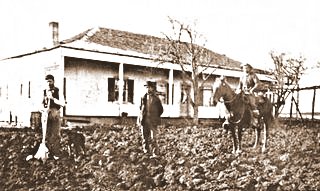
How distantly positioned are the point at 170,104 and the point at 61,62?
1.61 metres

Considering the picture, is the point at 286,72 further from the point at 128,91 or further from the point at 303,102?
the point at 128,91

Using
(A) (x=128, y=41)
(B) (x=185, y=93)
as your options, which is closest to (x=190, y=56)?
(B) (x=185, y=93)

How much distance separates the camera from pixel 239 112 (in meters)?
4.75

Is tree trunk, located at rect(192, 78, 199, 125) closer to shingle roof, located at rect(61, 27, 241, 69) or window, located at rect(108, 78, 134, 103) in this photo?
shingle roof, located at rect(61, 27, 241, 69)

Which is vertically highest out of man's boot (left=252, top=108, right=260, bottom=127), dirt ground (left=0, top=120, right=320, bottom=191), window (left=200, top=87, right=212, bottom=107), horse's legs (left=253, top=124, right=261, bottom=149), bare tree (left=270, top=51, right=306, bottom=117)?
bare tree (left=270, top=51, right=306, bottom=117)

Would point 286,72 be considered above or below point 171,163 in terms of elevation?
above

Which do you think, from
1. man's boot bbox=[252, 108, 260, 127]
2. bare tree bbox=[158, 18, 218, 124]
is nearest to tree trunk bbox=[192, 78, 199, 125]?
bare tree bbox=[158, 18, 218, 124]

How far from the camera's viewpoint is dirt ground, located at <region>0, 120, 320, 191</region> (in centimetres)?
423

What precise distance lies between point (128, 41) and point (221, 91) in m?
3.30

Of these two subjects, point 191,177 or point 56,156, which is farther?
point 56,156

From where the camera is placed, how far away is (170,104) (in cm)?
625

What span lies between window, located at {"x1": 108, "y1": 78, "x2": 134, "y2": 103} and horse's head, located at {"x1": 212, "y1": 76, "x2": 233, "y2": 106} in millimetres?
1751

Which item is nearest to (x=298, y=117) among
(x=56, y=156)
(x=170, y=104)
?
(x=170, y=104)

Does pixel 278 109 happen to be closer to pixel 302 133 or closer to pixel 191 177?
pixel 302 133
